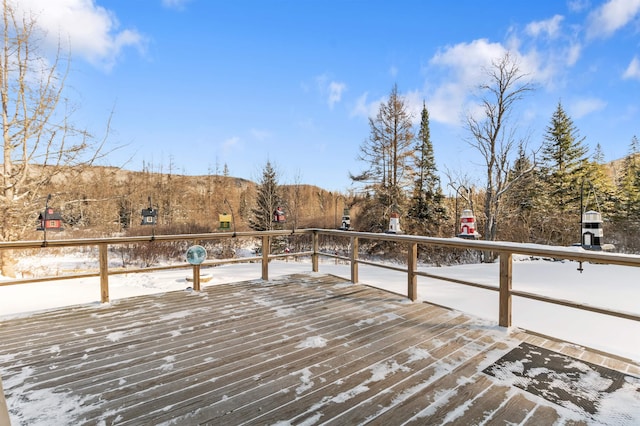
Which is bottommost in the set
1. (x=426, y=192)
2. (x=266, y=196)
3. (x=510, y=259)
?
(x=510, y=259)

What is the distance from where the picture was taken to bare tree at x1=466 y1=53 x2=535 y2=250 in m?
11.0

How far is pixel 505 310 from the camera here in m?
2.74

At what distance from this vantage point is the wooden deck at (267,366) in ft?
5.20

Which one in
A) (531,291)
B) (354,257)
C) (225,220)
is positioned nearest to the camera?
(354,257)

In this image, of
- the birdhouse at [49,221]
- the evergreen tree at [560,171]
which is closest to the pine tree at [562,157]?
the evergreen tree at [560,171]

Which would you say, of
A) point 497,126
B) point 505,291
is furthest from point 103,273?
point 497,126

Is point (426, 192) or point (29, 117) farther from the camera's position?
point (426, 192)

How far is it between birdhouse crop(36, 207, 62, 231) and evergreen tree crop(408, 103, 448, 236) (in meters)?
13.1

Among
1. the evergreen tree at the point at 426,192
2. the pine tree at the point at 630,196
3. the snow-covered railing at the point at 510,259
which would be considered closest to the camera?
the snow-covered railing at the point at 510,259

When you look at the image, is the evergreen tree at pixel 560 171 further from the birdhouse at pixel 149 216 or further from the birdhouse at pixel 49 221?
the birdhouse at pixel 49 221

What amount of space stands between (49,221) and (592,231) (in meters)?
6.22

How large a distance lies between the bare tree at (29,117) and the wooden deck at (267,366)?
645 centimetres

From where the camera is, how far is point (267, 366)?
81.3 inches

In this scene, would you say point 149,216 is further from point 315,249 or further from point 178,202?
point 178,202
